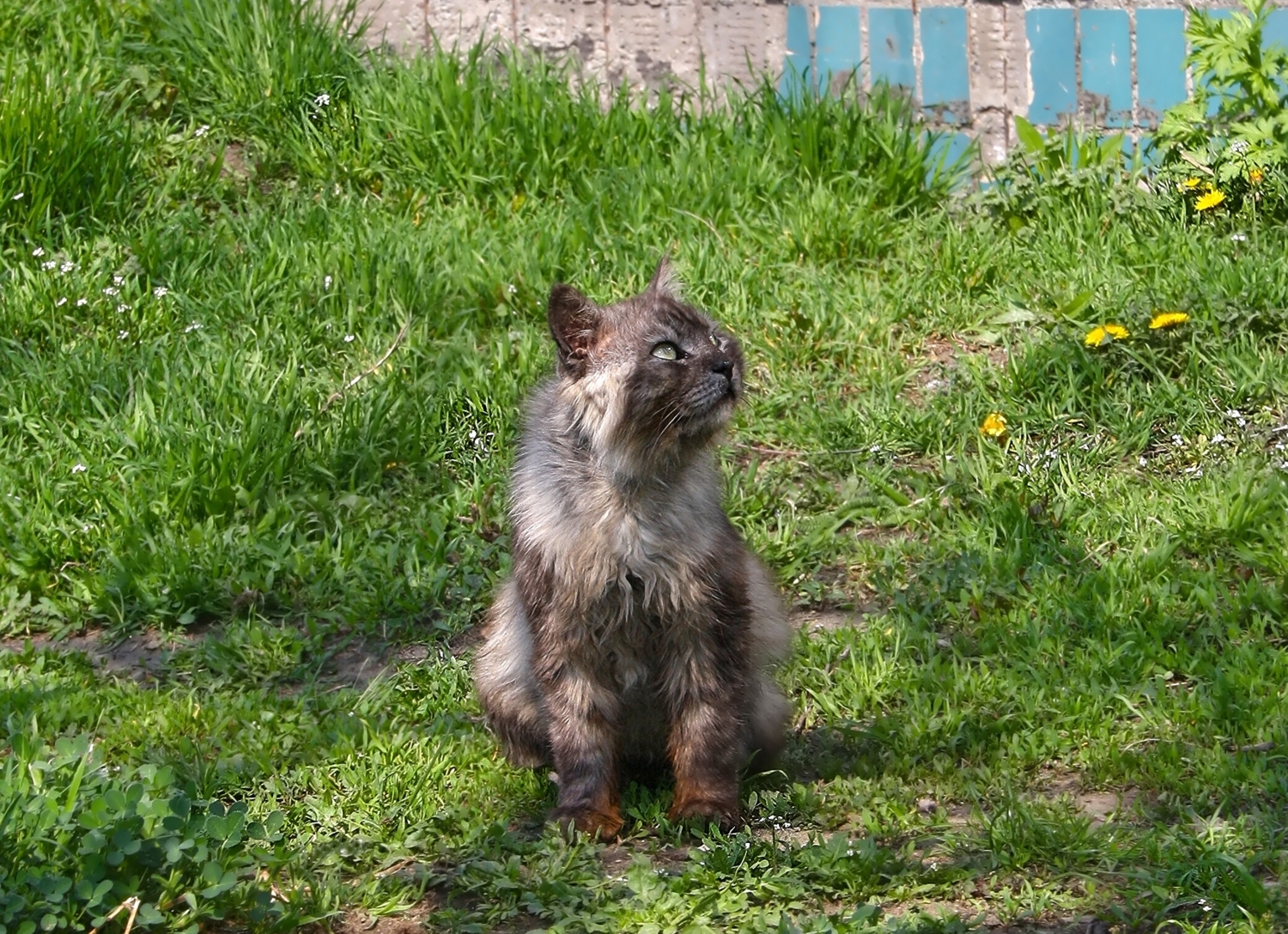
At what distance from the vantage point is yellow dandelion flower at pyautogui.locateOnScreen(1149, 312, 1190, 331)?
589cm

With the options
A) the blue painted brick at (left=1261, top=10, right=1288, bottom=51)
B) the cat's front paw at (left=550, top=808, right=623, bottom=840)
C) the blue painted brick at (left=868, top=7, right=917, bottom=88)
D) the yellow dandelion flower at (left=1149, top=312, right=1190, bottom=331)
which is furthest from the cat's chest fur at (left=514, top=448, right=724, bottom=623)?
the blue painted brick at (left=1261, top=10, right=1288, bottom=51)

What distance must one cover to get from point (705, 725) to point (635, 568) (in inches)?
18.3

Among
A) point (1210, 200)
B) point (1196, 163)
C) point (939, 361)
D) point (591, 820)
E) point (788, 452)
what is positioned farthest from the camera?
point (1196, 163)

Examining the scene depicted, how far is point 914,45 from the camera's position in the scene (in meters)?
7.15

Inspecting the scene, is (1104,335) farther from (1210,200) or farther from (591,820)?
(591,820)

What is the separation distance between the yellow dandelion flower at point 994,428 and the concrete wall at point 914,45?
1840 millimetres

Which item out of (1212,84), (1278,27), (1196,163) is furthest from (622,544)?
(1278,27)

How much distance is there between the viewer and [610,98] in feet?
24.0

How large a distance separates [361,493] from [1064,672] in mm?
2656

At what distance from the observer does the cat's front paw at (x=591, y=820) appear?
404 cm

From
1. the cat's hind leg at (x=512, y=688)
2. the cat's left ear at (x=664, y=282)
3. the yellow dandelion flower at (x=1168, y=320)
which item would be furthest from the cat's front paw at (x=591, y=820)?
the yellow dandelion flower at (x=1168, y=320)

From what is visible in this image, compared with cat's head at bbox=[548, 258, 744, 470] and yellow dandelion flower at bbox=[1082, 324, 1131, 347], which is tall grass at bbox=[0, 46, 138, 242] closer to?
cat's head at bbox=[548, 258, 744, 470]

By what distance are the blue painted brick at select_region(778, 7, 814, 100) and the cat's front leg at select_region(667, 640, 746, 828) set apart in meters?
3.79

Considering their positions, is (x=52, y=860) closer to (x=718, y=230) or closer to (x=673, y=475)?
(x=673, y=475)
